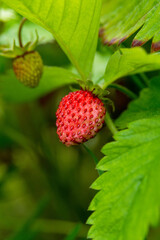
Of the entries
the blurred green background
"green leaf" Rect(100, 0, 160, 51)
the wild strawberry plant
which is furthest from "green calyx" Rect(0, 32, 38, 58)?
the blurred green background

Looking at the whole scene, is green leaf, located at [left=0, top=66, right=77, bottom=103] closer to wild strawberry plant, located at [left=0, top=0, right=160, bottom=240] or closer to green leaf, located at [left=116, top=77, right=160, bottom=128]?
wild strawberry plant, located at [left=0, top=0, right=160, bottom=240]

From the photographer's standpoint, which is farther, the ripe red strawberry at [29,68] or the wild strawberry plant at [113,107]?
the ripe red strawberry at [29,68]

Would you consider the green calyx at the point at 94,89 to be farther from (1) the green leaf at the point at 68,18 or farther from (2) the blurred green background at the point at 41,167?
(2) the blurred green background at the point at 41,167

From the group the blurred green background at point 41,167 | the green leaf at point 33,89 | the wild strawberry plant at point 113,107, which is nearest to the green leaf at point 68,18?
the wild strawberry plant at point 113,107

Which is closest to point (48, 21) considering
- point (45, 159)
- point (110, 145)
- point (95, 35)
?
point (95, 35)

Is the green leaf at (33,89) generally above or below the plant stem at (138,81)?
above

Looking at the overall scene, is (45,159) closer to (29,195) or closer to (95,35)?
(29,195)

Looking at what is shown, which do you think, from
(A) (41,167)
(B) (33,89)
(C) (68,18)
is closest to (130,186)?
(C) (68,18)
